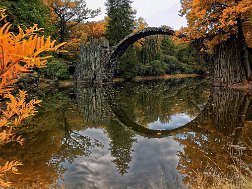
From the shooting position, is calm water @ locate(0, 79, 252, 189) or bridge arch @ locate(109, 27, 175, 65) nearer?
calm water @ locate(0, 79, 252, 189)

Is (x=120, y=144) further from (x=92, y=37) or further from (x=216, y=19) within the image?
(x=92, y=37)

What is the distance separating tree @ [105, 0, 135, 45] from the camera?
146 ft

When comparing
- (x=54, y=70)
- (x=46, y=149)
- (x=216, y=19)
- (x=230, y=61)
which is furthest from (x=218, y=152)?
(x=54, y=70)

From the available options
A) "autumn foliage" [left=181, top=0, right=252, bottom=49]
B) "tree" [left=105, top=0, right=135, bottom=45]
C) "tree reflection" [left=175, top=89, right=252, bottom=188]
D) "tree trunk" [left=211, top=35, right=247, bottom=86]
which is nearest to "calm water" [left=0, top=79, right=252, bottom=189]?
"tree reflection" [left=175, top=89, right=252, bottom=188]

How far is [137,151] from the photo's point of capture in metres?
6.88

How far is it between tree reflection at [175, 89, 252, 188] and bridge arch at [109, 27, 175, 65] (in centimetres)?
1744

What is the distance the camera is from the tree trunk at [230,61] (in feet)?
64.1

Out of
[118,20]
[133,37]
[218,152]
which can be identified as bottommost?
[218,152]

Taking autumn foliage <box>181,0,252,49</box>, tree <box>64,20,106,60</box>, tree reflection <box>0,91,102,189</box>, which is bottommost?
tree reflection <box>0,91,102,189</box>

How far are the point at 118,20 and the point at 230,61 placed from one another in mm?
28546

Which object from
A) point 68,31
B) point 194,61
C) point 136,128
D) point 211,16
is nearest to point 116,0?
point 68,31

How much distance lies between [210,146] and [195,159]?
3.28 feet

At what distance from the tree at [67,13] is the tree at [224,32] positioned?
25.2m

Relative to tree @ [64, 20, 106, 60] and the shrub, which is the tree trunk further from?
tree @ [64, 20, 106, 60]
